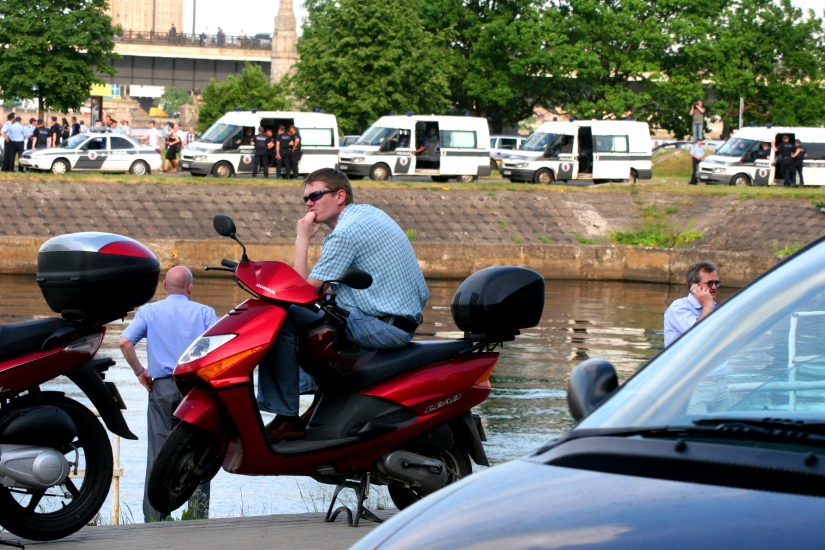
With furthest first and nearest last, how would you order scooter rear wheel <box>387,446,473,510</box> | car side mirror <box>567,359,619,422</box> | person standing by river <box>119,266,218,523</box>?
1. person standing by river <box>119,266,218,523</box>
2. scooter rear wheel <box>387,446,473,510</box>
3. car side mirror <box>567,359,619,422</box>

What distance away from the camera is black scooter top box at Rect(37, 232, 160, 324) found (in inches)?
232

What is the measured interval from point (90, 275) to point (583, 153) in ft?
126

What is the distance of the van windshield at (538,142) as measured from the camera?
140ft

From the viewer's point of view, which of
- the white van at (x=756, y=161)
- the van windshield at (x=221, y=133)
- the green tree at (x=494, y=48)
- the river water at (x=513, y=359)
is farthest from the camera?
the green tree at (x=494, y=48)

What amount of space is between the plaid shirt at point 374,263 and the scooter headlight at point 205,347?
69cm

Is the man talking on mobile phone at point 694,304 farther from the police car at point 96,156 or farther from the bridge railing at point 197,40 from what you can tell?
the bridge railing at point 197,40

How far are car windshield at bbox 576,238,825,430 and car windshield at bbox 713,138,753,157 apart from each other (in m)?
40.3

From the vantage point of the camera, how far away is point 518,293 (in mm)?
6395

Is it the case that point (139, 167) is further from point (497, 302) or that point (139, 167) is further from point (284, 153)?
point (497, 302)

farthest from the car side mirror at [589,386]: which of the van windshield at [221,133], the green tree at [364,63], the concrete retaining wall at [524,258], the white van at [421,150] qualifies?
the green tree at [364,63]

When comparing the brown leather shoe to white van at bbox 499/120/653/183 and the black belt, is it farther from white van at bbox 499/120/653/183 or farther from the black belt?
white van at bbox 499/120/653/183

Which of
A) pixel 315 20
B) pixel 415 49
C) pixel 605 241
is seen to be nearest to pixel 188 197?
pixel 605 241

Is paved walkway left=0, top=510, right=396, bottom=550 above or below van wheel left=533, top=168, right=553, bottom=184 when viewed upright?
below

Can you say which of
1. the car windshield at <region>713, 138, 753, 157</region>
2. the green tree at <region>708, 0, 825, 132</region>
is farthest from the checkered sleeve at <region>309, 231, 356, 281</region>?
the green tree at <region>708, 0, 825, 132</region>
